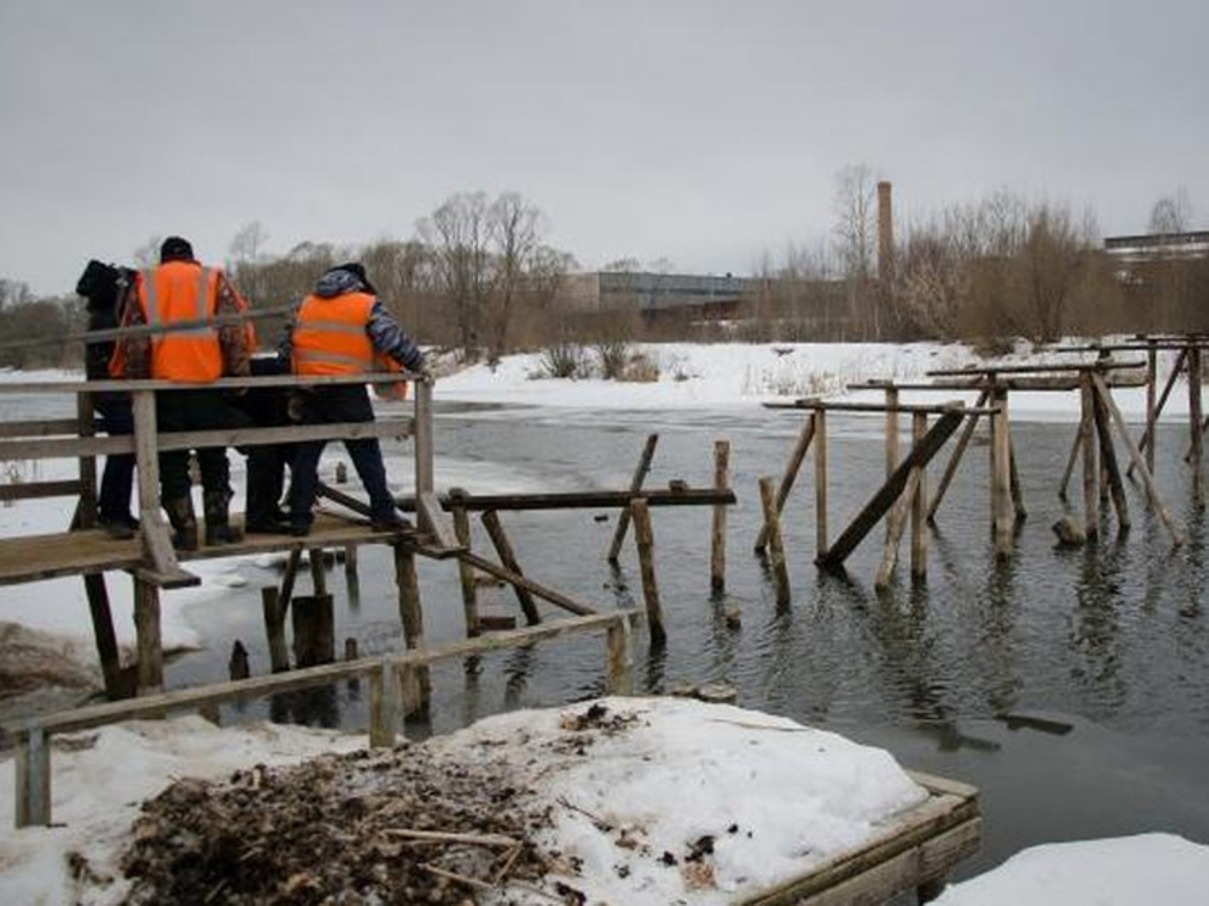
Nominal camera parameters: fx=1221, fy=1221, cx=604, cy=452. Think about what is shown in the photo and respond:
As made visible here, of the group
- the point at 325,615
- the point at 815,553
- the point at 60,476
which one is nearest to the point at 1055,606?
the point at 815,553

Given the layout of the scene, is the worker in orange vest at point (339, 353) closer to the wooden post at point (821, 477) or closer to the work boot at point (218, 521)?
the work boot at point (218, 521)

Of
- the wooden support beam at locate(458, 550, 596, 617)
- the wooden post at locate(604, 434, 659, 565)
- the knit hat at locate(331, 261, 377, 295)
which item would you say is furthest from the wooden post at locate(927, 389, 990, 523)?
the knit hat at locate(331, 261, 377, 295)

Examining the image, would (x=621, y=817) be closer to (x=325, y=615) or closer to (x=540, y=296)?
(x=325, y=615)

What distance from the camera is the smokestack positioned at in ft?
191

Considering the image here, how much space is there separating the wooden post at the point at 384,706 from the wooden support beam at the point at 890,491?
718 centimetres

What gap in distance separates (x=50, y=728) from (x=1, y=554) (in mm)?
2852

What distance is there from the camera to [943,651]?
9789 millimetres

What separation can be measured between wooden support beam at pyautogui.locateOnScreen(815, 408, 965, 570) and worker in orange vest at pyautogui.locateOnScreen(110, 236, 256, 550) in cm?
666

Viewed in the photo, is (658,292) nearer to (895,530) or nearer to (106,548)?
(895,530)

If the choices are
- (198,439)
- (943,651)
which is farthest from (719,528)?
(198,439)

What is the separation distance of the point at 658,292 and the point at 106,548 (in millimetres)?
83620

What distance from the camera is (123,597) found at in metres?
11.1

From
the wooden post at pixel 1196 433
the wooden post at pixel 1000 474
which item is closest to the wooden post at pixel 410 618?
the wooden post at pixel 1000 474

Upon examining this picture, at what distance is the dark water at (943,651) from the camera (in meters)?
7.07
